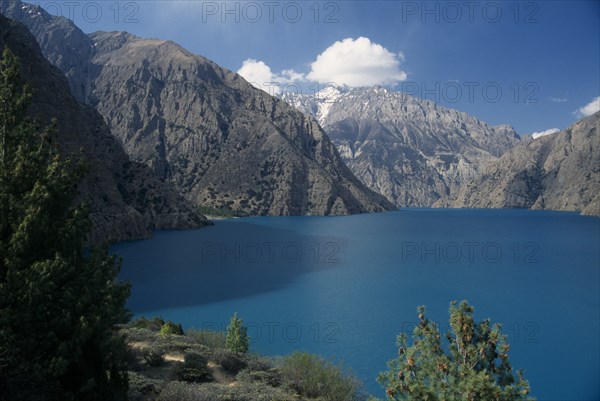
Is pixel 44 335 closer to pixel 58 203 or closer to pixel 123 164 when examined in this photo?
pixel 58 203

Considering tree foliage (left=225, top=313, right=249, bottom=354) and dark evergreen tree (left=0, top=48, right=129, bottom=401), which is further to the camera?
tree foliage (left=225, top=313, right=249, bottom=354)

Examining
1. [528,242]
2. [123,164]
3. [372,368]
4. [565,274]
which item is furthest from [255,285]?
[123,164]

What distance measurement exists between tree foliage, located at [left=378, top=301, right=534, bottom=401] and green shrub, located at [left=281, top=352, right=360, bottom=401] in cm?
1211

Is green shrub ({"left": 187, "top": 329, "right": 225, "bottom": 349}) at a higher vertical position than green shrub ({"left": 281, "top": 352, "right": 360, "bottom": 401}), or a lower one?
lower

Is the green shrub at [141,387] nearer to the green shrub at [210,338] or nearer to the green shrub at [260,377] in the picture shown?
the green shrub at [260,377]

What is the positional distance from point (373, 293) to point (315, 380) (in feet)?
133

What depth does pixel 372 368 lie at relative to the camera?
35.9 m

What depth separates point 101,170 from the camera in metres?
137

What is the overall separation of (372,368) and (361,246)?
269 ft

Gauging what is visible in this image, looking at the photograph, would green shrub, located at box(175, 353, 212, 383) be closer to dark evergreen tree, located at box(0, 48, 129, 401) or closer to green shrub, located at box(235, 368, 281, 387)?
green shrub, located at box(235, 368, 281, 387)

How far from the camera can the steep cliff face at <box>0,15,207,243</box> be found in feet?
371

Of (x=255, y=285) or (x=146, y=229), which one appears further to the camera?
(x=146, y=229)

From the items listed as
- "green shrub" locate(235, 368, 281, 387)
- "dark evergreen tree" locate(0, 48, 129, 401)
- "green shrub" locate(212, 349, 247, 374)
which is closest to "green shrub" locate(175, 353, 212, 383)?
"green shrub" locate(212, 349, 247, 374)

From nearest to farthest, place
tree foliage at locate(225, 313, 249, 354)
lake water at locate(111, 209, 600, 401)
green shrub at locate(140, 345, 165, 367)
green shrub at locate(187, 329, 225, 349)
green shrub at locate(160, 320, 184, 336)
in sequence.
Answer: green shrub at locate(140, 345, 165, 367)
green shrub at locate(160, 320, 184, 336)
tree foliage at locate(225, 313, 249, 354)
green shrub at locate(187, 329, 225, 349)
lake water at locate(111, 209, 600, 401)
